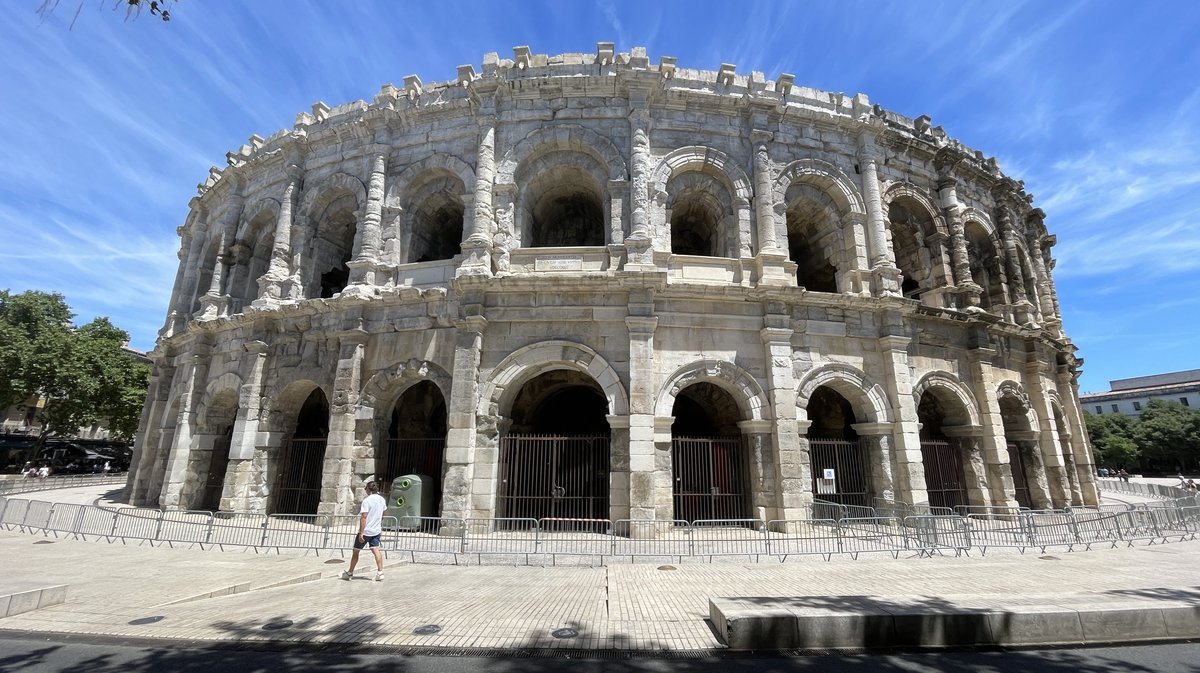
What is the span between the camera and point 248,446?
40.8 feet

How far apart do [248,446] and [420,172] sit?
8338 millimetres

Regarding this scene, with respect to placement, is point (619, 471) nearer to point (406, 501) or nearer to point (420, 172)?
point (406, 501)

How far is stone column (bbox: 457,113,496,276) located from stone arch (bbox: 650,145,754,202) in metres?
4.24

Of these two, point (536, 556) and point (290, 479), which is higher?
point (290, 479)

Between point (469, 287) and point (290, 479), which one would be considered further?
point (290, 479)

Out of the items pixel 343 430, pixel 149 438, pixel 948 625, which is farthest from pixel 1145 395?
pixel 149 438

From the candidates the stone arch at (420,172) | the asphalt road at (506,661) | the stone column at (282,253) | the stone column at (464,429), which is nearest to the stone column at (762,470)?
the stone column at (464,429)

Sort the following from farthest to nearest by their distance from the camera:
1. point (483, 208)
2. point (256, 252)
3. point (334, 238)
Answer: point (256, 252) < point (334, 238) < point (483, 208)

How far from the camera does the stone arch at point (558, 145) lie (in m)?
12.6

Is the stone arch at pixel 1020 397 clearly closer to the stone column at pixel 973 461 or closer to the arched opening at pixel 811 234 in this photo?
the stone column at pixel 973 461

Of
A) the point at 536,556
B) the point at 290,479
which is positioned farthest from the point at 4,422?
the point at 536,556

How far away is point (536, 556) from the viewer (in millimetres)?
Result: 8250

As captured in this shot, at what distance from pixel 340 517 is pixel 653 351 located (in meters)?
7.78

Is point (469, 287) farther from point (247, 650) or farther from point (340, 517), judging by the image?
point (247, 650)
